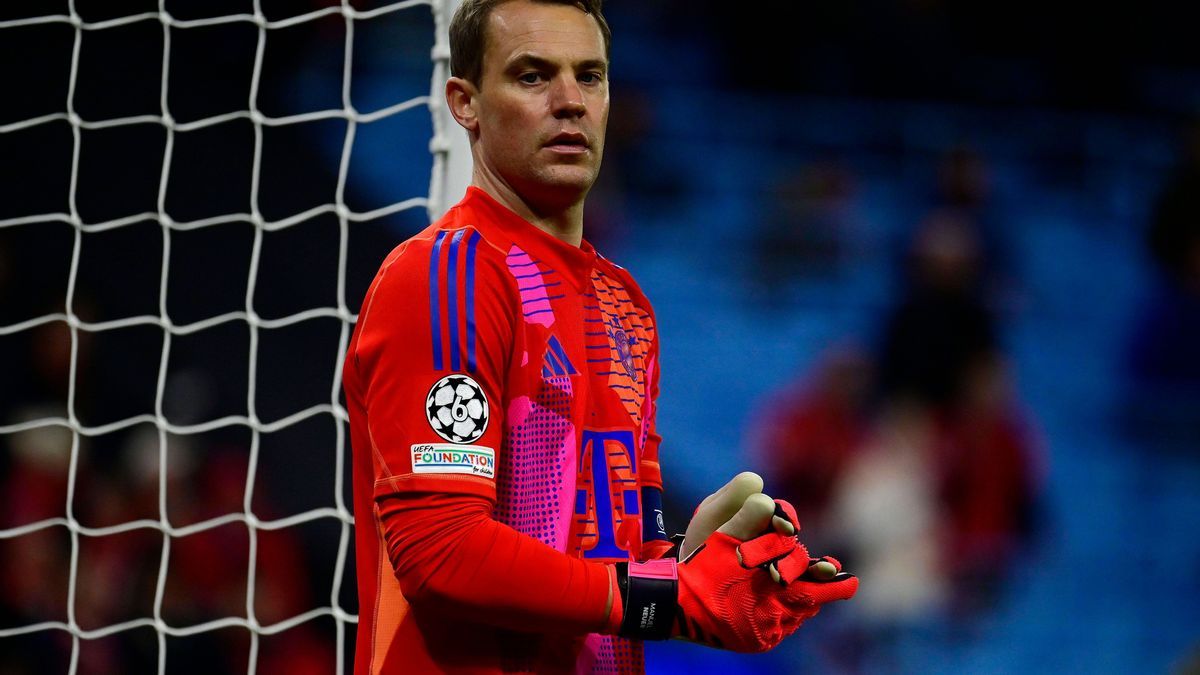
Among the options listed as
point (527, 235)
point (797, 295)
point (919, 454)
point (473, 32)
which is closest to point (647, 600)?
point (527, 235)

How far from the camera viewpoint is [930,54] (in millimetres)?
6395

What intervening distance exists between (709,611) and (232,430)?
3.60 metres

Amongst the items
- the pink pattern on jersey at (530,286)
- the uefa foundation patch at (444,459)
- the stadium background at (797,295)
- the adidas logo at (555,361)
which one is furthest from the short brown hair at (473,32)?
the stadium background at (797,295)

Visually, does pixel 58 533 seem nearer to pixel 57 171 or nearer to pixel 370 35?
pixel 57 171

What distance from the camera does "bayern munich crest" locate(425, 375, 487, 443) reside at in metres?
1.58

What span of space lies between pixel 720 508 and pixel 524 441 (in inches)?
12.1

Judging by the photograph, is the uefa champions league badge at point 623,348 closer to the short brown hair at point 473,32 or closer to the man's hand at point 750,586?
the man's hand at point 750,586

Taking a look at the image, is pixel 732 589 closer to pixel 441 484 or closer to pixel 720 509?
pixel 720 509

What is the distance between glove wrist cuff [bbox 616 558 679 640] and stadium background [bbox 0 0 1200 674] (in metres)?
2.82

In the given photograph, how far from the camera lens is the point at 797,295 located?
20.2 ft

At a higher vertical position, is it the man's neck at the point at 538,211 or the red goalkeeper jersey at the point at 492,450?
the man's neck at the point at 538,211

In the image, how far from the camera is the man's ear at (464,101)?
184 cm

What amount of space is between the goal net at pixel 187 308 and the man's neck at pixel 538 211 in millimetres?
2204

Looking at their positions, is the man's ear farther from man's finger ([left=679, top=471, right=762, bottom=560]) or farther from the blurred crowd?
the blurred crowd
